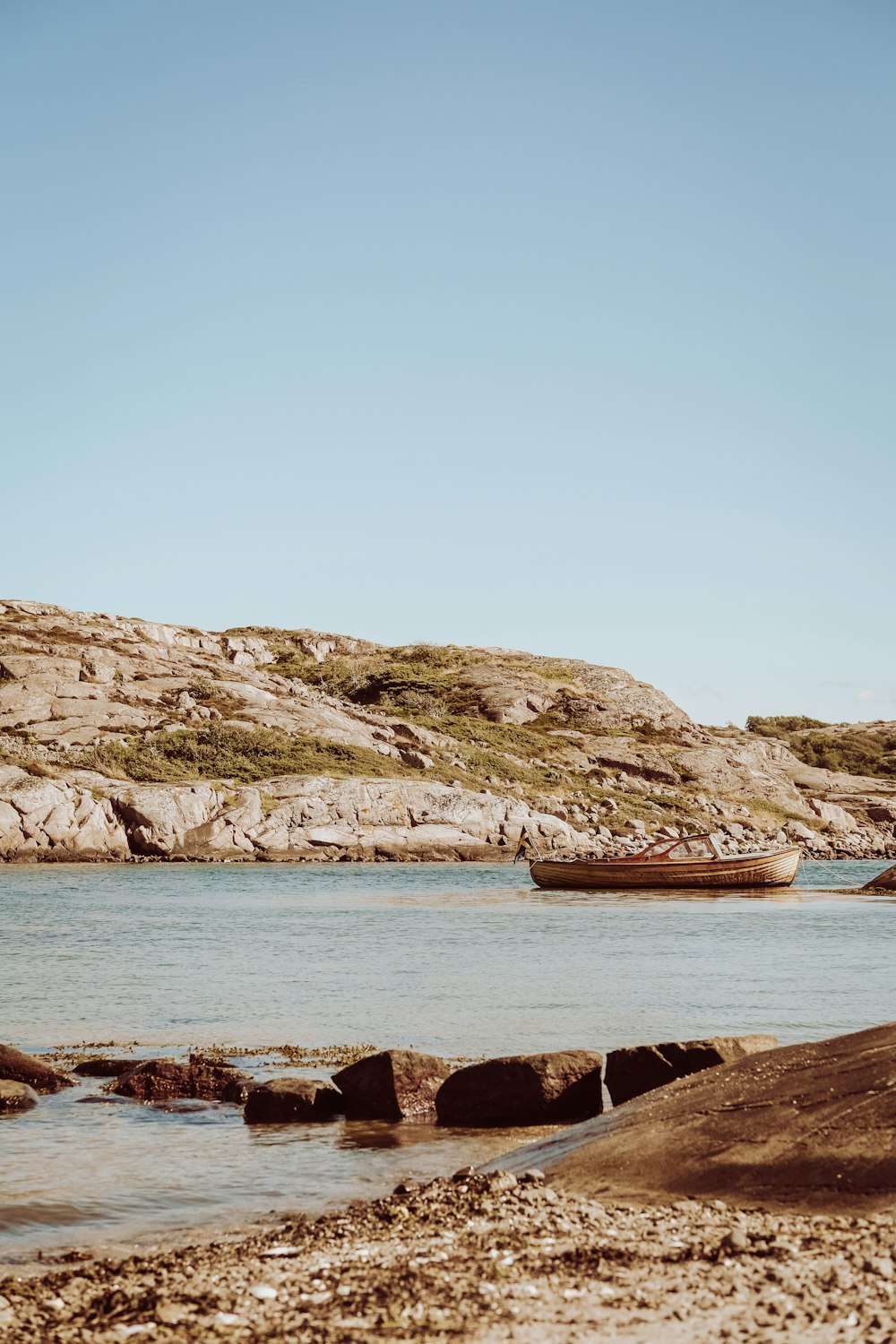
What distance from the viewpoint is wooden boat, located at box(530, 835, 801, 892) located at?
55.3 metres

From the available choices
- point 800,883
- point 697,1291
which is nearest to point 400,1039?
point 697,1291

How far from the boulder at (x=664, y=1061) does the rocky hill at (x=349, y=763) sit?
2195 inches

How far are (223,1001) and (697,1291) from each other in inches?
624

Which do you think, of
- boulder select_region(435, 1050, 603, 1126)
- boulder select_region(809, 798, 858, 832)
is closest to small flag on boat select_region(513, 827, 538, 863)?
boulder select_region(809, 798, 858, 832)

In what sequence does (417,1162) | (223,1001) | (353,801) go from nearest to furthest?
(417,1162), (223,1001), (353,801)

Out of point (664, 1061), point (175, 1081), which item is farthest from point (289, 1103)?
point (664, 1061)

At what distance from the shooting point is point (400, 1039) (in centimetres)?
1786

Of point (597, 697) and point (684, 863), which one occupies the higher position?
point (597, 697)

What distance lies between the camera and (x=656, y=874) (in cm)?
5525

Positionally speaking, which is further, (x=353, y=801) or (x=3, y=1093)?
(x=353, y=801)

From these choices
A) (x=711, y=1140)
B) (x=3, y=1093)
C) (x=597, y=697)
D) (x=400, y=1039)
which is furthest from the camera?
(x=597, y=697)

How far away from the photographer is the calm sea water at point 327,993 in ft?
A: 35.8

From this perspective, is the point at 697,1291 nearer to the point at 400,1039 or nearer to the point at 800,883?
the point at 400,1039

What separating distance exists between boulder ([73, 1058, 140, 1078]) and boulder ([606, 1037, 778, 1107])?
601 centimetres
